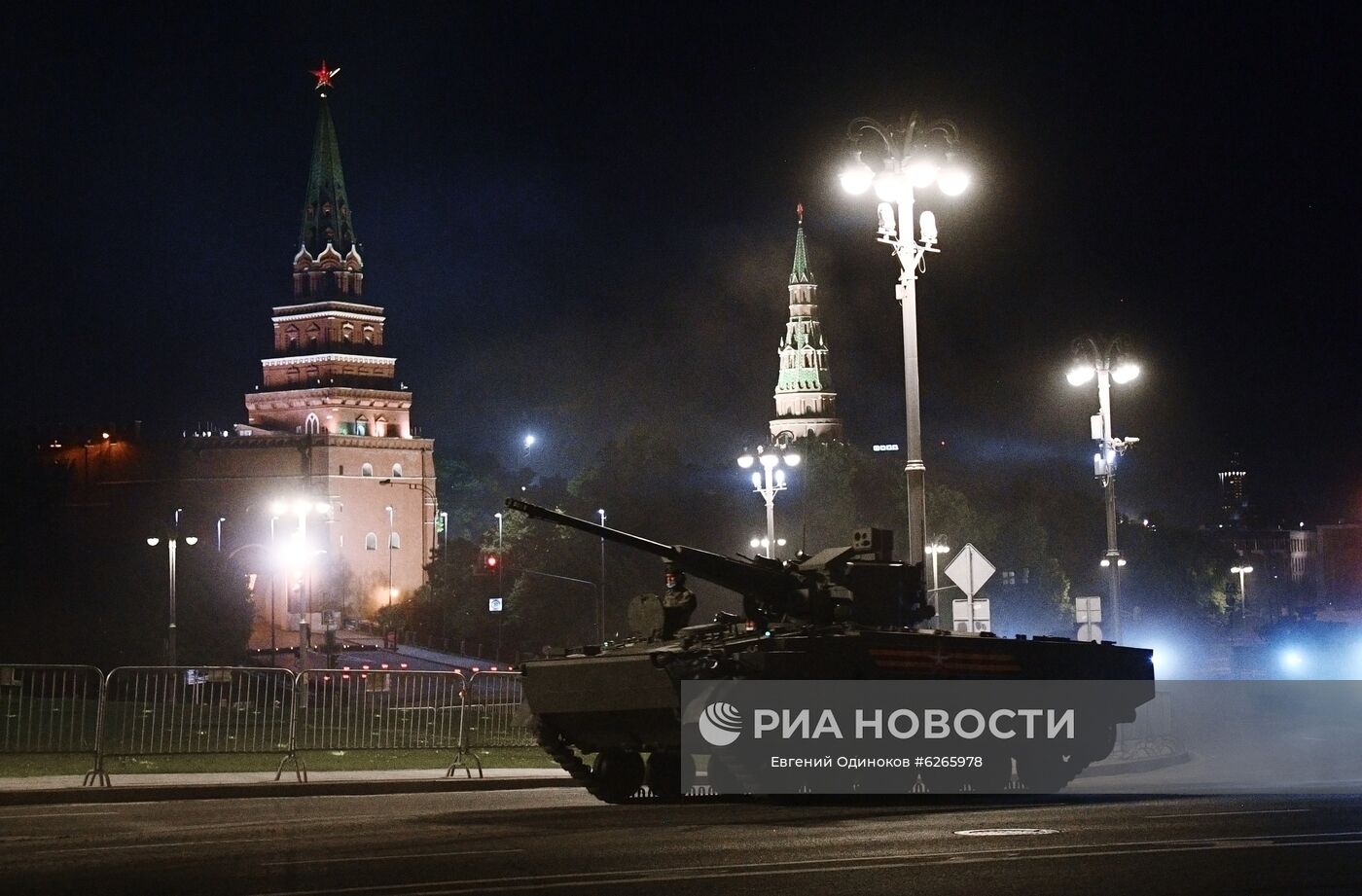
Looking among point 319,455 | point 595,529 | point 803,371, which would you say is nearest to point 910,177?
point 595,529

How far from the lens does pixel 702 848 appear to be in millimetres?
13000

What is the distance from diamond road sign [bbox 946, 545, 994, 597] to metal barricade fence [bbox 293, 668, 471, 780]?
6.97m

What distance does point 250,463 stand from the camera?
496 feet

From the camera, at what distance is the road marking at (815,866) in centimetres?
1095

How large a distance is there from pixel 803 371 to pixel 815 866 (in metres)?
162

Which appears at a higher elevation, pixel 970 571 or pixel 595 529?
pixel 595 529

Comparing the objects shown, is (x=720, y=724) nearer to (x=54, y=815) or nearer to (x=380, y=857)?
(x=380, y=857)

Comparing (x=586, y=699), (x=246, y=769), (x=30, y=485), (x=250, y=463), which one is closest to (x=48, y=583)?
(x=30, y=485)

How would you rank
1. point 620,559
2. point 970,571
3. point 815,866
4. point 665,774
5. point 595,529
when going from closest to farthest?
1. point 815,866
2. point 665,774
3. point 595,529
4. point 970,571
5. point 620,559

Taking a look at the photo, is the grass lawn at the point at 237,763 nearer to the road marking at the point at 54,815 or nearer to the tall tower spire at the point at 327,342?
the road marking at the point at 54,815

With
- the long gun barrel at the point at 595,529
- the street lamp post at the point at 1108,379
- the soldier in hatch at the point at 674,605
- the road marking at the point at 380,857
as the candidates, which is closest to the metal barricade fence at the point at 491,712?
the long gun barrel at the point at 595,529

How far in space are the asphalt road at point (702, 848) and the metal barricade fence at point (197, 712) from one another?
5.31 meters

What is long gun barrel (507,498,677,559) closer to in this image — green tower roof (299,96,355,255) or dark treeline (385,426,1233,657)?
dark treeline (385,426,1233,657)

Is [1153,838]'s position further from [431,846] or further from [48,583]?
[48,583]
